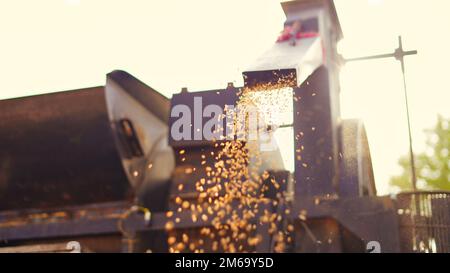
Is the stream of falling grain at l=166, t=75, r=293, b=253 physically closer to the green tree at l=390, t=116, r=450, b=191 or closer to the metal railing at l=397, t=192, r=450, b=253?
the metal railing at l=397, t=192, r=450, b=253

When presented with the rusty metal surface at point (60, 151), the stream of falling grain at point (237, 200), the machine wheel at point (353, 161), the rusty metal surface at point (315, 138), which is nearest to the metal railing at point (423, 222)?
the rusty metal surface at point (315, 138)

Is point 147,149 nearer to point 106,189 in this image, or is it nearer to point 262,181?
point 106,189

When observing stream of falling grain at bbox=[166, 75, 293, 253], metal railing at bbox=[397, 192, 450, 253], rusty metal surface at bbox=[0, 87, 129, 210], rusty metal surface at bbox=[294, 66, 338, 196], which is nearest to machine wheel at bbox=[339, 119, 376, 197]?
Answer: rusty metal surface at bbox=[294, 66, 338, 196]

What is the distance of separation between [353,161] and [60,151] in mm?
4630

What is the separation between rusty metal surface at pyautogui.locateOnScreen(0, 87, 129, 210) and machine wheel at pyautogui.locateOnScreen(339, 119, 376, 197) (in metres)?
3.43

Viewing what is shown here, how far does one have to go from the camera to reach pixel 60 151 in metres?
8.88

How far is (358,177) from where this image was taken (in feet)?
28.6

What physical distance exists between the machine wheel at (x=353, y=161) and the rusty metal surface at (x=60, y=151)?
3428mm

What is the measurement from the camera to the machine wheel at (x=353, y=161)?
→ 342 inches

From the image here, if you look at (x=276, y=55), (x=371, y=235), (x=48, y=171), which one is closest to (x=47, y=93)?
(x=48, y=171)

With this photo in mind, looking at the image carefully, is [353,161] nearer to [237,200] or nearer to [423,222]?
[423,222]

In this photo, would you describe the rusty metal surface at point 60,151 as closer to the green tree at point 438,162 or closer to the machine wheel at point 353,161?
the machine wheel at point 353,161

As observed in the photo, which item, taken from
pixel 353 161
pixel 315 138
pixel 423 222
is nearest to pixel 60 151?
pixel 315 138
